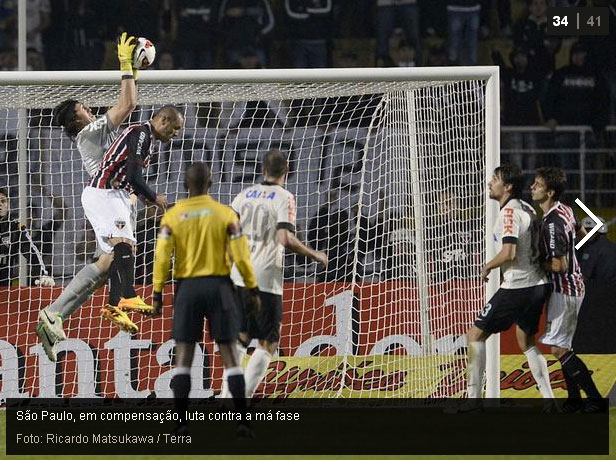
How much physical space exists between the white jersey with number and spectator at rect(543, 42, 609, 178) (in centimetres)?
527

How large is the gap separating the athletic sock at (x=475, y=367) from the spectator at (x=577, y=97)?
558cm

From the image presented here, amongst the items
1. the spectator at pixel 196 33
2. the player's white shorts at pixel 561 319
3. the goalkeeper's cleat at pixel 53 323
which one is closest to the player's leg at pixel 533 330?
the player's white shorts at pixel 561 319

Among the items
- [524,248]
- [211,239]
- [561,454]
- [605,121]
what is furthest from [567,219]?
[605,121]

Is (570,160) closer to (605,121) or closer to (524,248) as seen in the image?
(605,121)

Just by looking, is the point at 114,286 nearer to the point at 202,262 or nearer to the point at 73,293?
the point at 73,293

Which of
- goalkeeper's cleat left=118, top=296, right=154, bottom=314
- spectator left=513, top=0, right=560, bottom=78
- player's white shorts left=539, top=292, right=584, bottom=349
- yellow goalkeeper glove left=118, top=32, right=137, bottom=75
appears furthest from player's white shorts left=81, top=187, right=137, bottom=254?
spectator left=513, top=0, right=560, bottom=78

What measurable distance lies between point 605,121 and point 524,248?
558 centimetres

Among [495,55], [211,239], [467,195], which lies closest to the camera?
[211,239]

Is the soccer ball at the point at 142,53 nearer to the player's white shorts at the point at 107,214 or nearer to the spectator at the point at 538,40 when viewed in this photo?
the player's white shorts at the point at 107,214

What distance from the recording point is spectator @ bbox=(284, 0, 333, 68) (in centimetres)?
1419

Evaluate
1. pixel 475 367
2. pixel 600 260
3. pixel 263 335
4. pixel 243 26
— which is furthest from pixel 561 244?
pixel 243 26

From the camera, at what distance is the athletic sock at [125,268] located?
838cm

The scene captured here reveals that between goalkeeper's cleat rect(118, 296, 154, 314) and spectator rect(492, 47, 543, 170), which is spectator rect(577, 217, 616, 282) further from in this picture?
goalkeeper's cleat rect(118, 296, 154, 314)

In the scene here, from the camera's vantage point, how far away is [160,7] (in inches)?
575
